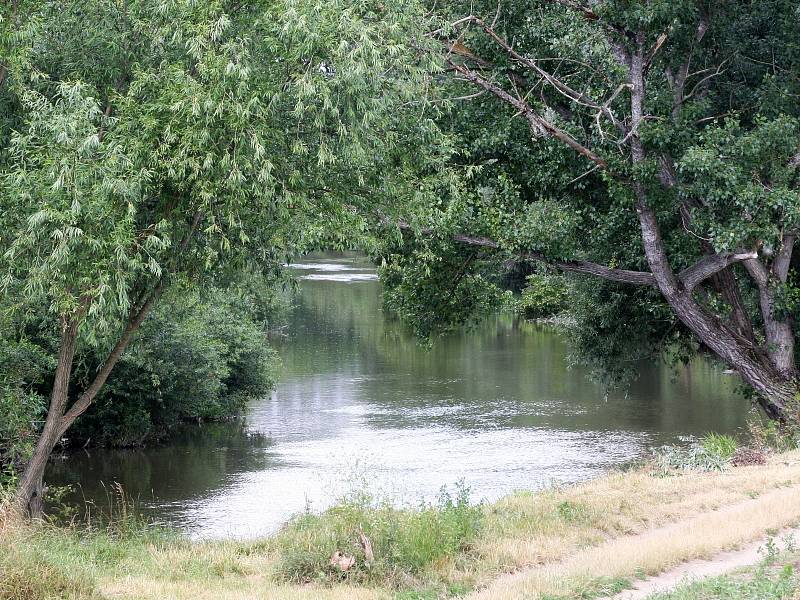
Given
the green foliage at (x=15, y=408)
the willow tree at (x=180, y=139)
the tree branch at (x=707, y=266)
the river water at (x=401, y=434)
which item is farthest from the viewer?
the river water at (x=401, y=434)

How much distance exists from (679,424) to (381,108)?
20.7 metres

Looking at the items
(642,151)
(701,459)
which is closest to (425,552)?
(701,459)

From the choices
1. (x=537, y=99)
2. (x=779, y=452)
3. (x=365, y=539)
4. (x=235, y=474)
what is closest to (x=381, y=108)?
(x=365, y=539)

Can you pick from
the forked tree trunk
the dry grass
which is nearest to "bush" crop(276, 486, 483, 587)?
the dry grass

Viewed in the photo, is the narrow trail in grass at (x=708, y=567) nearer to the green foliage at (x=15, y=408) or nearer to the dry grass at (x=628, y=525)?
the dry grass at (x=628, y=525)

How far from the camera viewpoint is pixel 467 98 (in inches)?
606

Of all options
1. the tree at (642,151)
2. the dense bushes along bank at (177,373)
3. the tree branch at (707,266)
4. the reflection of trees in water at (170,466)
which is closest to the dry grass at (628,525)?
the tree branch at (707,266)

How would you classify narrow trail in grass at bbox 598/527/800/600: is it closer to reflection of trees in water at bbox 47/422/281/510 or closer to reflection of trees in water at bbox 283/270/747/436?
reflection of trees in water at bbox 283/270/747/436

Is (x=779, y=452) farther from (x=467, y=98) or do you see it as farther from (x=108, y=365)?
(x=108, y=365)

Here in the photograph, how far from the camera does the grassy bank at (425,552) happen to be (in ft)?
24.9

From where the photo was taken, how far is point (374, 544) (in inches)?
339

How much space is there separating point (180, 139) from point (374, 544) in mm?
4573

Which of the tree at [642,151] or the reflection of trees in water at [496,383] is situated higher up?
the tree at [642,151]

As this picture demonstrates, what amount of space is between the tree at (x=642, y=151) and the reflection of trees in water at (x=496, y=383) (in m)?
7.72
